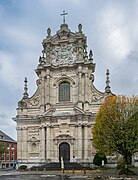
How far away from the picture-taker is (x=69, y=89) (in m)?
56.6

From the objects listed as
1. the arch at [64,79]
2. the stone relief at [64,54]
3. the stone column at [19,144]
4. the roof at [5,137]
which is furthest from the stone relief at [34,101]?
the roof at [5,137]

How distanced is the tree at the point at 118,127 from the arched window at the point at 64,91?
58.4 ft

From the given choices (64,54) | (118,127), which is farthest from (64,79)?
(118,127)

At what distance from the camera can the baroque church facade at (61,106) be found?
174 ft

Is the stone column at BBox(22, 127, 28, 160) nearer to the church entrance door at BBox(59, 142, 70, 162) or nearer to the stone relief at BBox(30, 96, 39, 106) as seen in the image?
the stone relief at BBox(30, 96, 39, 106)

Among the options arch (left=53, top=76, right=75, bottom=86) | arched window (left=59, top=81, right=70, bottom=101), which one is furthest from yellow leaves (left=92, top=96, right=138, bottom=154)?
arch (left=53, top=76, right=75, bottom=86)

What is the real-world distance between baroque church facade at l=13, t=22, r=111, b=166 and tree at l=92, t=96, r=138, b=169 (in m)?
14.2

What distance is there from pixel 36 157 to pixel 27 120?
7.35 m

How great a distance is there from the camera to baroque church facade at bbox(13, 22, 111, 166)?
53.1 metres

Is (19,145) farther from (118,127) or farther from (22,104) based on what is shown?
(118,127)

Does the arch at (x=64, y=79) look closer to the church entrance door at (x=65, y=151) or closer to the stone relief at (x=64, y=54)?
the stone relief at (x=64, y=54)

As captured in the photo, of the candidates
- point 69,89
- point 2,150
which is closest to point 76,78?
point 69,89

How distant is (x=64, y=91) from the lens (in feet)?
186

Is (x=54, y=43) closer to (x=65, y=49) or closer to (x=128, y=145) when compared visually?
(x=65, y=49)
